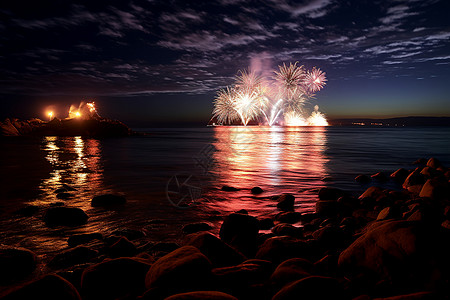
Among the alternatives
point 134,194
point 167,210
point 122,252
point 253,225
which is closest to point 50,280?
point 122,252

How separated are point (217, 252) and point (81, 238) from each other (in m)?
3.44

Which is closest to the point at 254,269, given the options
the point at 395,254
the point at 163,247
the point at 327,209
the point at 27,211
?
the point at 395,254

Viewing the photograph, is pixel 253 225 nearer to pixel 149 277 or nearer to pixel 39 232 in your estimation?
pixel 149 277

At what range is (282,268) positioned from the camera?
3.39 m

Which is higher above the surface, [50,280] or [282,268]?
[50,280]

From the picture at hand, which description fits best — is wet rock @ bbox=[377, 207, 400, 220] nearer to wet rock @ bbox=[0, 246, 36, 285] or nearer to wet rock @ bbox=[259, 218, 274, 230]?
wet rock @ bbox=[259, 218, 274, 230]

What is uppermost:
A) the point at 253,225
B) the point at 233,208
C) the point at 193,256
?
the point at 193,256

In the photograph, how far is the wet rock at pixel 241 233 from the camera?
16.6 feet

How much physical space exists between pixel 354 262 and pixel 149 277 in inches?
110

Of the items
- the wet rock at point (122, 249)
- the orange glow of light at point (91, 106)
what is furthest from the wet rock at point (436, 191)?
the orange glow of light at point (91, 106)

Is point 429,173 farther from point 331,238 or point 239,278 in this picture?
point 239,278

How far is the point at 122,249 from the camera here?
16.5 feet

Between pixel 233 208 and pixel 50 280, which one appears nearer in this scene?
pixel 50 280

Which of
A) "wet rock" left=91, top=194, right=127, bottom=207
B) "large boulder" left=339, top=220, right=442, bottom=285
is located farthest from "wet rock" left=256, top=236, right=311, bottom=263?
"wet rock" left=91, top=194, right=127, bottom=207
